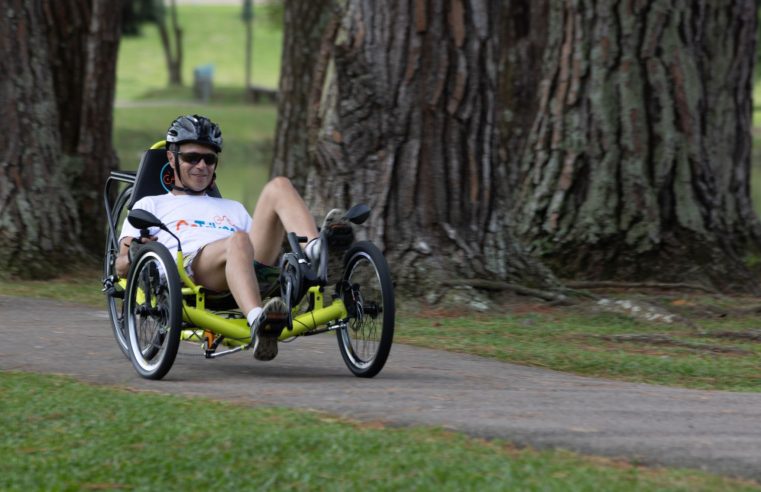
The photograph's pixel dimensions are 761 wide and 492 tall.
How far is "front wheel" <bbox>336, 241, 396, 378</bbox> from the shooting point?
286 inches

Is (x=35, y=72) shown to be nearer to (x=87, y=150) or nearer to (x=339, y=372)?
(x=87, y=150)

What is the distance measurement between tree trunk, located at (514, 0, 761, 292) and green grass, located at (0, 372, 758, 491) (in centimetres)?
701

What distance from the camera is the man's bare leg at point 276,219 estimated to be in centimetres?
764

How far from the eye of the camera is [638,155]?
13.0m

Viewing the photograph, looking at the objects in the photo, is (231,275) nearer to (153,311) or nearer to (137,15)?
(153,311)

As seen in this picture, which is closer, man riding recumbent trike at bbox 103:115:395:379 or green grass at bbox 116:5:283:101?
man riding recumbent trike at bbox 103:115:395:379

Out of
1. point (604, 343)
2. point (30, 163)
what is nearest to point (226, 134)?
point (30, 163)

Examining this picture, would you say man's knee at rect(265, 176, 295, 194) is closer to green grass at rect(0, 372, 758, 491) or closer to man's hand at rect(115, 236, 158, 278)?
man's hand at rect(115, 236, 158, 278)

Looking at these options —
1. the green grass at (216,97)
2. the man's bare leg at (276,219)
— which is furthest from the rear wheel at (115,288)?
the green grass at (216,97)

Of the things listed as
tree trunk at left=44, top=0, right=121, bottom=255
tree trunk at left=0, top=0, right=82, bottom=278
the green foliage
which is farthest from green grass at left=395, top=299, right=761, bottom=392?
the green foliage

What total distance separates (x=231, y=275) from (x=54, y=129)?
5.94 m

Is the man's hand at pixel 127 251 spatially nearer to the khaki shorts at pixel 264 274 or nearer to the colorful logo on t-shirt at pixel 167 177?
the khaki shorts at pixel 264 274

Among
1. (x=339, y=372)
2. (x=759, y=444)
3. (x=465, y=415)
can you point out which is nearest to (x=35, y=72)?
(x=339, y=372)

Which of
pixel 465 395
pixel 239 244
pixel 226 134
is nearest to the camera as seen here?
pixel 465 395
